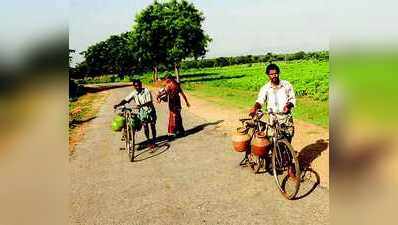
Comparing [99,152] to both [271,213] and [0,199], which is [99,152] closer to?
[0,199]

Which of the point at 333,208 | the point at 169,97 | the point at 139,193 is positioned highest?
the point at 169,97

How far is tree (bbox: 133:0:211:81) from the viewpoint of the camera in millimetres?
31844

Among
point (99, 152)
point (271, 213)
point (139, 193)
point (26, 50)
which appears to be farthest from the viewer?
point (99, 152)

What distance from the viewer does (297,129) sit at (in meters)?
11.6

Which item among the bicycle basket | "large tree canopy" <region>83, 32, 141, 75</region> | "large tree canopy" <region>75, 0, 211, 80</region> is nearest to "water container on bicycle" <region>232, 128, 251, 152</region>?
the bicycle basket

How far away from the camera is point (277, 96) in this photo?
671cm

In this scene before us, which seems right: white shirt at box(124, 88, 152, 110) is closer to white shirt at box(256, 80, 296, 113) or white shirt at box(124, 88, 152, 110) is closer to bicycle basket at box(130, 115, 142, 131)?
bicycle basket at box(130, 115, 142, 131)

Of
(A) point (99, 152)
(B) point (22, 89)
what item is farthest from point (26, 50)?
(A) point (99, 152)

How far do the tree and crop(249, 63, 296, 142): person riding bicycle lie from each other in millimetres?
22931

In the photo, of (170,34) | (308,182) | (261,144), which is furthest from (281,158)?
(170,34)

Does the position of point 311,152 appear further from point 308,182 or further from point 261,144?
point 261,144

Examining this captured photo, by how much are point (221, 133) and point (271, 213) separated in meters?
6.25

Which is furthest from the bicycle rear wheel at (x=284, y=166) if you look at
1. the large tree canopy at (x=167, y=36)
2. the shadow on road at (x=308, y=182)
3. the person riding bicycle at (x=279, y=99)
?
the large tree canopy at (x=167, y=36)

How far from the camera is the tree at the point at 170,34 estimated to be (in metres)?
31.8
